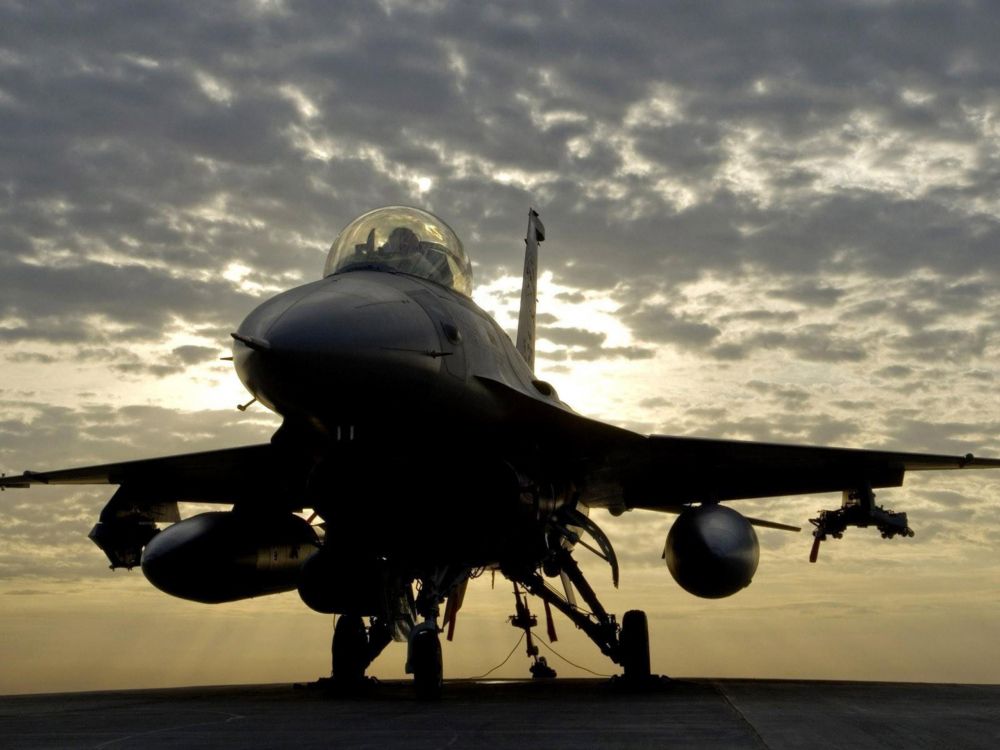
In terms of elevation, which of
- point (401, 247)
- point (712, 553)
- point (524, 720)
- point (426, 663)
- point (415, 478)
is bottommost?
point (524, 720)

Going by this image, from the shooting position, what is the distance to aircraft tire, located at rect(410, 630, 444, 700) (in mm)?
11336

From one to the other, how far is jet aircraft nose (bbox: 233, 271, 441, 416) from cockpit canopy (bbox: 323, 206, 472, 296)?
6.66ft

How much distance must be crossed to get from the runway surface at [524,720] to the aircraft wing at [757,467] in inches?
125

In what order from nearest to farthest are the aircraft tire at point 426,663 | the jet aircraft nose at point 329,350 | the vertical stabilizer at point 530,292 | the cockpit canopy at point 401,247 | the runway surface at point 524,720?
1. the runway surface at point 524,720
2. the jet aircraft nose at point 329,350
3. the aircraft tire at point 426,663
4. the cockpit canopy at point 401,247
5. the vertical stabilizer at point 530,292

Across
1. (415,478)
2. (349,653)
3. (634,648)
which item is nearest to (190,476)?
(349,653)

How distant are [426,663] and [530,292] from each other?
12677 mm

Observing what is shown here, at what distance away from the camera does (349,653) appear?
14.7 meters

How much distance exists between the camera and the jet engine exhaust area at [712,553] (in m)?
13.0

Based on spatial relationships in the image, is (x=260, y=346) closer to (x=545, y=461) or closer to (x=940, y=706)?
(x=545, y=461)

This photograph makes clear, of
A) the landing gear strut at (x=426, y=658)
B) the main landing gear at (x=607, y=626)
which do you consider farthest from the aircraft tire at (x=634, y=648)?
the landing gear strut at (x=426, y=658)

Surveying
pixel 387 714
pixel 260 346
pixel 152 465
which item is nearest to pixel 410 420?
pixel 260 346

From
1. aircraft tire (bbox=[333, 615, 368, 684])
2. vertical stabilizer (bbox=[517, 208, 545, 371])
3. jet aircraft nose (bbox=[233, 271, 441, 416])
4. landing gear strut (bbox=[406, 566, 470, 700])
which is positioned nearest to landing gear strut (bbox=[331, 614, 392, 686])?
aircraft tire (bbox=[333, 615, 368, 684])

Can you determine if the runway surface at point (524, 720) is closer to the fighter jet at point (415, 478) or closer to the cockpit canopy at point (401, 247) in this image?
the fighter jet at point (415, 478)

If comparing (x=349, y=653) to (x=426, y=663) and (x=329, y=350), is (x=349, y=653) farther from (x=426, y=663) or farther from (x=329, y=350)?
(x=329, y=350)
